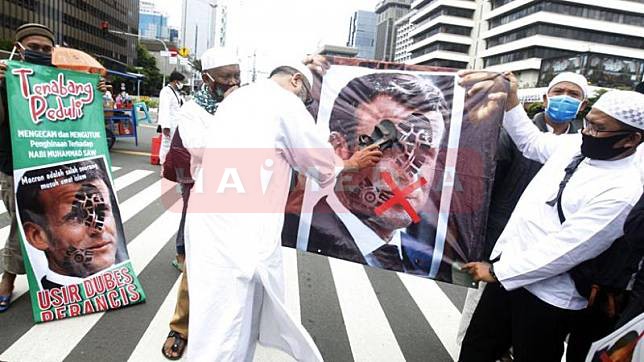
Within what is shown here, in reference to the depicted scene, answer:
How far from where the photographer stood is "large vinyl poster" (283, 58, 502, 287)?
2572mm

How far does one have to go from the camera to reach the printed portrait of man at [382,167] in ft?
8.66

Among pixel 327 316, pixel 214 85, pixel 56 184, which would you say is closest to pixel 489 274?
pixel 327 316

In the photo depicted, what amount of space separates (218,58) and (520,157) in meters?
2.01

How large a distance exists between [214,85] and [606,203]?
7.23 feet

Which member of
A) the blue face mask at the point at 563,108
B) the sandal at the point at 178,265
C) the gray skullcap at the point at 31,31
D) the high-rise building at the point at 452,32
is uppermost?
the high-rise building at the point at 452,32

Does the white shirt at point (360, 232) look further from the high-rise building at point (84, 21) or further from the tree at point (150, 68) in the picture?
the tree at point (150, 68)

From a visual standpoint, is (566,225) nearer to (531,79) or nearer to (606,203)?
(606,203)

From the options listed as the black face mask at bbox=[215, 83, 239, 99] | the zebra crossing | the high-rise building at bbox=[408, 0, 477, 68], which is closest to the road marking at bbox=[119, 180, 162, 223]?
the zebra crossing

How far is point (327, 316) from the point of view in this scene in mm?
3557

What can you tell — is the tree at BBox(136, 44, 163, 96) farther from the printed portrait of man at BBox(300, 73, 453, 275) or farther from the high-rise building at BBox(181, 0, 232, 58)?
the printed portrait of man at BBox(300, 73, 453, 275)

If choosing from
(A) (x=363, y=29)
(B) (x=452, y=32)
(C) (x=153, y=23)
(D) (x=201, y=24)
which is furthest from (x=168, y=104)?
(A) (x=363, y=29)

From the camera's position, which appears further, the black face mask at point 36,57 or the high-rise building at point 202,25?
the high-rise building at point 202,25

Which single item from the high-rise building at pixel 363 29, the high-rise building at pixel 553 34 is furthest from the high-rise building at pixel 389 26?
the high-rise building at pixel 553 34

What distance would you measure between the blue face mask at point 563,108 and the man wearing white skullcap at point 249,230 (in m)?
1.54
